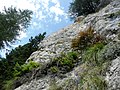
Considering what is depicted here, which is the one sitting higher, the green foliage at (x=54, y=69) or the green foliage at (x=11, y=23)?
the green foliage at (x=11, y=23)

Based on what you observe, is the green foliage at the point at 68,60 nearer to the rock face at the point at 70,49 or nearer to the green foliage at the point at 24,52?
the rock face at the point at 70,49

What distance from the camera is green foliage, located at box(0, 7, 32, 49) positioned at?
33.9 m

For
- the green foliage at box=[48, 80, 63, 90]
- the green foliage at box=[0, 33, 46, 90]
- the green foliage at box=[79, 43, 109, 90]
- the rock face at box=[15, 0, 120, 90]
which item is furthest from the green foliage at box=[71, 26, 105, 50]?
the green foliage at box=[48, 80, 63, 90]

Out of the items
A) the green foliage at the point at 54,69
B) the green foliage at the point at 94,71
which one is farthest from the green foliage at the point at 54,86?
the green foliage at the point at 54,69

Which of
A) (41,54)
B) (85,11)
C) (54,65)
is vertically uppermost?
(85,11)

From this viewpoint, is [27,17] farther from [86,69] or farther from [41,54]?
[86,69]

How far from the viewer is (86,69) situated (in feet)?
39.6

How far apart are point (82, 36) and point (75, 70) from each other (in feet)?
9.35

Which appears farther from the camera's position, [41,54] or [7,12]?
[7,12]

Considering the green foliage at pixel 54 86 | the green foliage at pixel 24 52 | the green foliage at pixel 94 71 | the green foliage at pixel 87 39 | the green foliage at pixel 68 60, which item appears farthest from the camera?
the green foliage at pixel 24 52

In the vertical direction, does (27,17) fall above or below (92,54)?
above

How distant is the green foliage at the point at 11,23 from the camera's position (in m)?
33.9

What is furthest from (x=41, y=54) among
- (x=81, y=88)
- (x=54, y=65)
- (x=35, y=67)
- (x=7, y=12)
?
(x=7, y=12)

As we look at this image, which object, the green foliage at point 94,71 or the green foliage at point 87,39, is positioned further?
the green foliage at point 87,39
